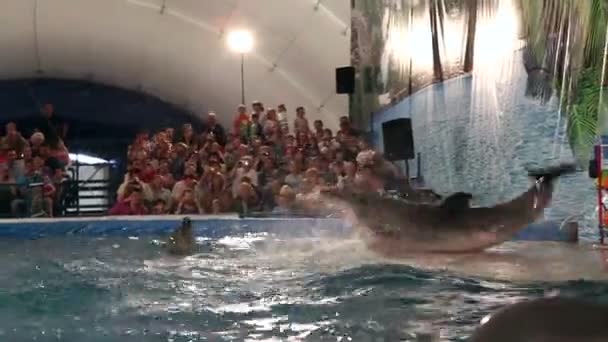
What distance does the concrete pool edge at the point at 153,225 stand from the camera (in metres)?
5.32

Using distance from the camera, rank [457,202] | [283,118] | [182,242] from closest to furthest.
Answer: [182,242] < [457,202] < [283,118]

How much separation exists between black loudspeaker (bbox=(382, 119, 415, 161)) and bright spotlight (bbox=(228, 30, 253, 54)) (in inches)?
65.2

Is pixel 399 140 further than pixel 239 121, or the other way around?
pixel 239 121

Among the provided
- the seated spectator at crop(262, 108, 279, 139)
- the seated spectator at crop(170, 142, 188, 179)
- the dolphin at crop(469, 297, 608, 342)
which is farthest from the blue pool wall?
the dolphin at crop(469, 297, 608, 342)

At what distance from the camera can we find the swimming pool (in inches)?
93.0

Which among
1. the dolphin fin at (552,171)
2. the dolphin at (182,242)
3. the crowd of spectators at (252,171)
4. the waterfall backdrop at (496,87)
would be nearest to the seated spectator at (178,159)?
the crowd of spectators at (252,171)

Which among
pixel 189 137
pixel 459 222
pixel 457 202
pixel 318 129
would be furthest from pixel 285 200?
Result: pixel 459 222

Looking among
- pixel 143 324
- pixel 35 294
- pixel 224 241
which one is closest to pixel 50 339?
pixel 143 324

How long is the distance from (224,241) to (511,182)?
1885mm

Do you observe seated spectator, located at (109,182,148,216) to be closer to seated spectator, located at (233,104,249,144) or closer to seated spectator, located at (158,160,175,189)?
seated spectator, located at (158,160,175,189)

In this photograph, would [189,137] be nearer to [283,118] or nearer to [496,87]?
[283,118]

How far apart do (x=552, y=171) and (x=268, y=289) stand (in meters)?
2.11

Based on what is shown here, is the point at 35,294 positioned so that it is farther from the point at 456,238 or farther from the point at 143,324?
the point at 456,238

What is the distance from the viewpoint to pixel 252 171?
19.5 feet
